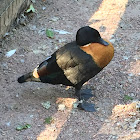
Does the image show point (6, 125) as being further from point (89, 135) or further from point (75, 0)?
point (75, 0)

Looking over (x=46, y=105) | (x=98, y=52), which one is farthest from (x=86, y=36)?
(x=46, y=105)

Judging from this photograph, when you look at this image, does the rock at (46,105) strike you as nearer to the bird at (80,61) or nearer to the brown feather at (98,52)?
the bird at (80,61)

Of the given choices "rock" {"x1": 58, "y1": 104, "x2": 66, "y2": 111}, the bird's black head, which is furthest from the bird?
"rock" {"x1": 58, "y1": 104, "x2": 66, "y2": 111}

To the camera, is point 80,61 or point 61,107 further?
point 61,107

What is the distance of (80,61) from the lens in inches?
132

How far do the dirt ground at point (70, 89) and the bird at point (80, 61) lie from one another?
0.27 meters

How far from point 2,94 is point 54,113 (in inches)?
28.1

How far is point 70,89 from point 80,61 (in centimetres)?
70

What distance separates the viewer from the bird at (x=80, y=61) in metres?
3.35

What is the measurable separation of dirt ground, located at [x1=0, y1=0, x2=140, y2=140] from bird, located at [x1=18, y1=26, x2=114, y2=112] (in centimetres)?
27

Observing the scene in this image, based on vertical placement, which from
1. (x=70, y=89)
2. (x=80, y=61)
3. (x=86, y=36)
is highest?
(x=86, y=36)

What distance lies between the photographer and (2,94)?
381 cm

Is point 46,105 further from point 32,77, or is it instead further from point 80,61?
point 80,61

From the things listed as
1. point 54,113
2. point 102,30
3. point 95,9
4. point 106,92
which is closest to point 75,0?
point 95,9
